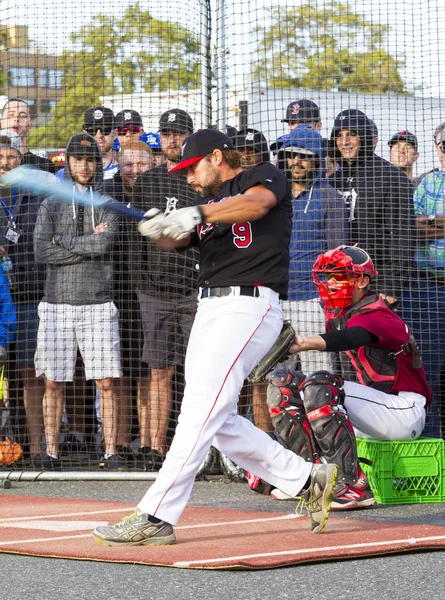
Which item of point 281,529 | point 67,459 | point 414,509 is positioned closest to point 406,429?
point 414,509

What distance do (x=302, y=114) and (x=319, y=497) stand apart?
160 inches

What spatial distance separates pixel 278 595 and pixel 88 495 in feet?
11.4

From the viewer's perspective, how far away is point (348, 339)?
21.0ft

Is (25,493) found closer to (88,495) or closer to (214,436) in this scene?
(88,495)

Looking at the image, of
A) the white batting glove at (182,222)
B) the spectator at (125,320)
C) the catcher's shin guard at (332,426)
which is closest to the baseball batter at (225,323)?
the white batting glove at (182,222)

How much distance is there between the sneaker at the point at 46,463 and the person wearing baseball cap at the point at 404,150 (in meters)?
3.53

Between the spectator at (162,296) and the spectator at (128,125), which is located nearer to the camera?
the spectator at (162,296)

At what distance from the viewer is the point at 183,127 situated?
8.67 m

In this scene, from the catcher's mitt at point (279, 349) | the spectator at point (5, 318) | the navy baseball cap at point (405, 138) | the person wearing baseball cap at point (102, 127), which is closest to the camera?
the catcher's mitt at point (279, 349)

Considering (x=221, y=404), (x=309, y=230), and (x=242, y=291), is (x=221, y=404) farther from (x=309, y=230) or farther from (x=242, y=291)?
(x=309, y=230)

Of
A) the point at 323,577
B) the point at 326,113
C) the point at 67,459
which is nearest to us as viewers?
the point at 323,577

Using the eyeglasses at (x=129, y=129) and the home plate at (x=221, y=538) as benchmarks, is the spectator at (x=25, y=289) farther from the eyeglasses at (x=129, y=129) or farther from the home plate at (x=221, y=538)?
the home plate at (x=221, y=538)

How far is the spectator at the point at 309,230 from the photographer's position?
8250 mm

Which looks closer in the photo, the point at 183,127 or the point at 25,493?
the point at 25,493
